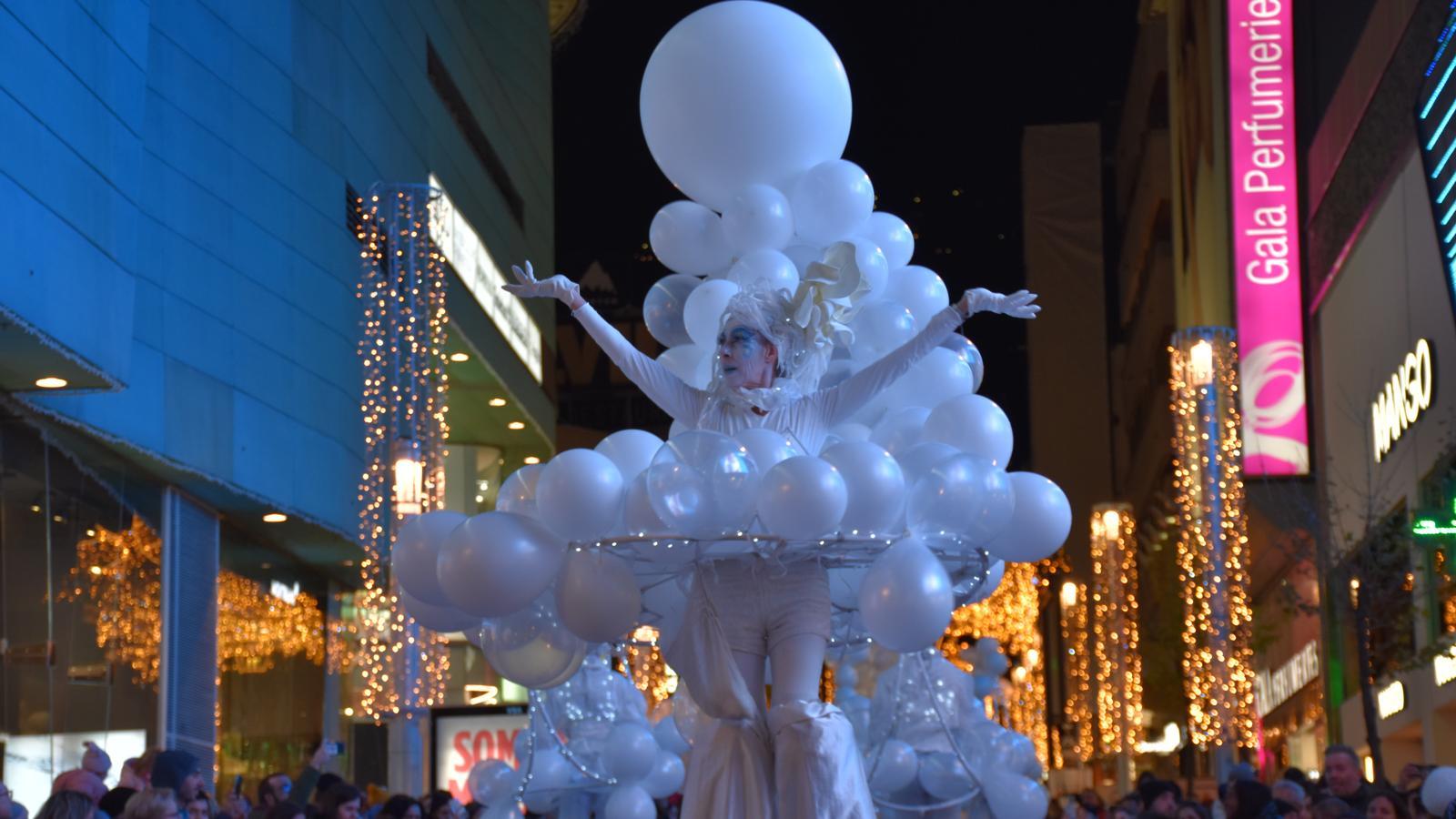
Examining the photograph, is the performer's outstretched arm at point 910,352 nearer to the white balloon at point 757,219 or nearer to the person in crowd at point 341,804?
the white balloon at point 757,219

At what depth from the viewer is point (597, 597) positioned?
675cm

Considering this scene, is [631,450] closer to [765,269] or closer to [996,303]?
[765,269]

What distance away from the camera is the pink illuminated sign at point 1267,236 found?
23.7 metres

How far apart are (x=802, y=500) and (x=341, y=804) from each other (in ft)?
13.4

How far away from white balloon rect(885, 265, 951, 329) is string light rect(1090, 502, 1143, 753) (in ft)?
61.7

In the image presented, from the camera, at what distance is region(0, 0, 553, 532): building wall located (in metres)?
13.0

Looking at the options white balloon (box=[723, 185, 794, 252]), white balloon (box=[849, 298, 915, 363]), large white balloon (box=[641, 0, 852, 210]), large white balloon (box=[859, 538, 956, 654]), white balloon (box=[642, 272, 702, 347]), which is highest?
large white balloon (box=[641, 0, 852, 210])

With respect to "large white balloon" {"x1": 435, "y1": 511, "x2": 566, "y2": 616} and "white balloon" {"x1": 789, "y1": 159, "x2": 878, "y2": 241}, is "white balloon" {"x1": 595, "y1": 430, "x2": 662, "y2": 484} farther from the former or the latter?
"white balloon" {"x1": 789, "y1": 159, "x2": 878, "y2": 241}

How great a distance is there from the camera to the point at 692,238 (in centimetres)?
856

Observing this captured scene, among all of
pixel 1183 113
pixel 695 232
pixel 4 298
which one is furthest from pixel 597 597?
pixel 1183 113

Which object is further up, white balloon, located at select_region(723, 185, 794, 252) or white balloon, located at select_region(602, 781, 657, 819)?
white balloon, located at select_region(723, 185, 794, 252)

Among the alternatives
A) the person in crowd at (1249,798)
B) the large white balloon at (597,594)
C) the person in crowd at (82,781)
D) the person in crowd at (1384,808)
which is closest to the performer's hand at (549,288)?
the large white balloon at (597,594)

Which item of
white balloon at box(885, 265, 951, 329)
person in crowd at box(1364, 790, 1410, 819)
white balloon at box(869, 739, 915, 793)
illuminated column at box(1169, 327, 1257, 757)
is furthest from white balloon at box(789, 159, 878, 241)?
illuminated column at box(1169, 327, 1257, 757)

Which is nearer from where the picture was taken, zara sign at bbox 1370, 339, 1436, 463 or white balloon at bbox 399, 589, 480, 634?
white balloon at bbox 399, 589, 480, 634
